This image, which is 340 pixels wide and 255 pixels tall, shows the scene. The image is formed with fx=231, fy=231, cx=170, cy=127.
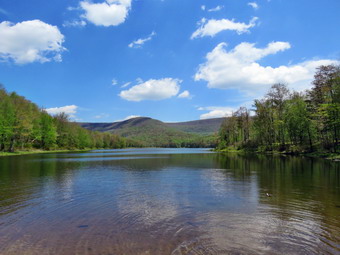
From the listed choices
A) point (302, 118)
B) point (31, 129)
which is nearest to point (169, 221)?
point (302, 118)

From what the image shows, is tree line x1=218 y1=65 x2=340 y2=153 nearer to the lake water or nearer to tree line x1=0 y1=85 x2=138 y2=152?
the lake water

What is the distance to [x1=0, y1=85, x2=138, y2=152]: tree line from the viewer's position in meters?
77.8

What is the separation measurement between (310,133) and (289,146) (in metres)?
12.1

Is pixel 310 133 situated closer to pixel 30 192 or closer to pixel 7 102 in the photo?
pixel 30 192

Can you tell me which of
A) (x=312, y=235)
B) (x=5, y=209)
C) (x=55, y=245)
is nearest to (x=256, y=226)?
(x=312, y=235)

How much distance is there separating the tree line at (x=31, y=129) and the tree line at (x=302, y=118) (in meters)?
85.9

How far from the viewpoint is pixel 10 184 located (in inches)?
799

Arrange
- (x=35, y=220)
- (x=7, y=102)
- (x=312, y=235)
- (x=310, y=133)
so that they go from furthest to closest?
(x=7, y=102) → (x=310, y=133) → (x=35, y=220) → (x=312, y=235)

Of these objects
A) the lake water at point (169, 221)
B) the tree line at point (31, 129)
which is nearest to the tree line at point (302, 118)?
the lake water at point (169, 221)

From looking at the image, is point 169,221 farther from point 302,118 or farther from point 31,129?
point 31,129

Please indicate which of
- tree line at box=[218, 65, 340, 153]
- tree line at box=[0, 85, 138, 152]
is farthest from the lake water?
tree line at box=[0, 85, 138, 152]

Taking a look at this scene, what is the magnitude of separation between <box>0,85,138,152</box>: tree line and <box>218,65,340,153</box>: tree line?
282 ft

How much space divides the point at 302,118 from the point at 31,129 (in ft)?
311

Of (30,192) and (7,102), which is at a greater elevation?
(7,102)
